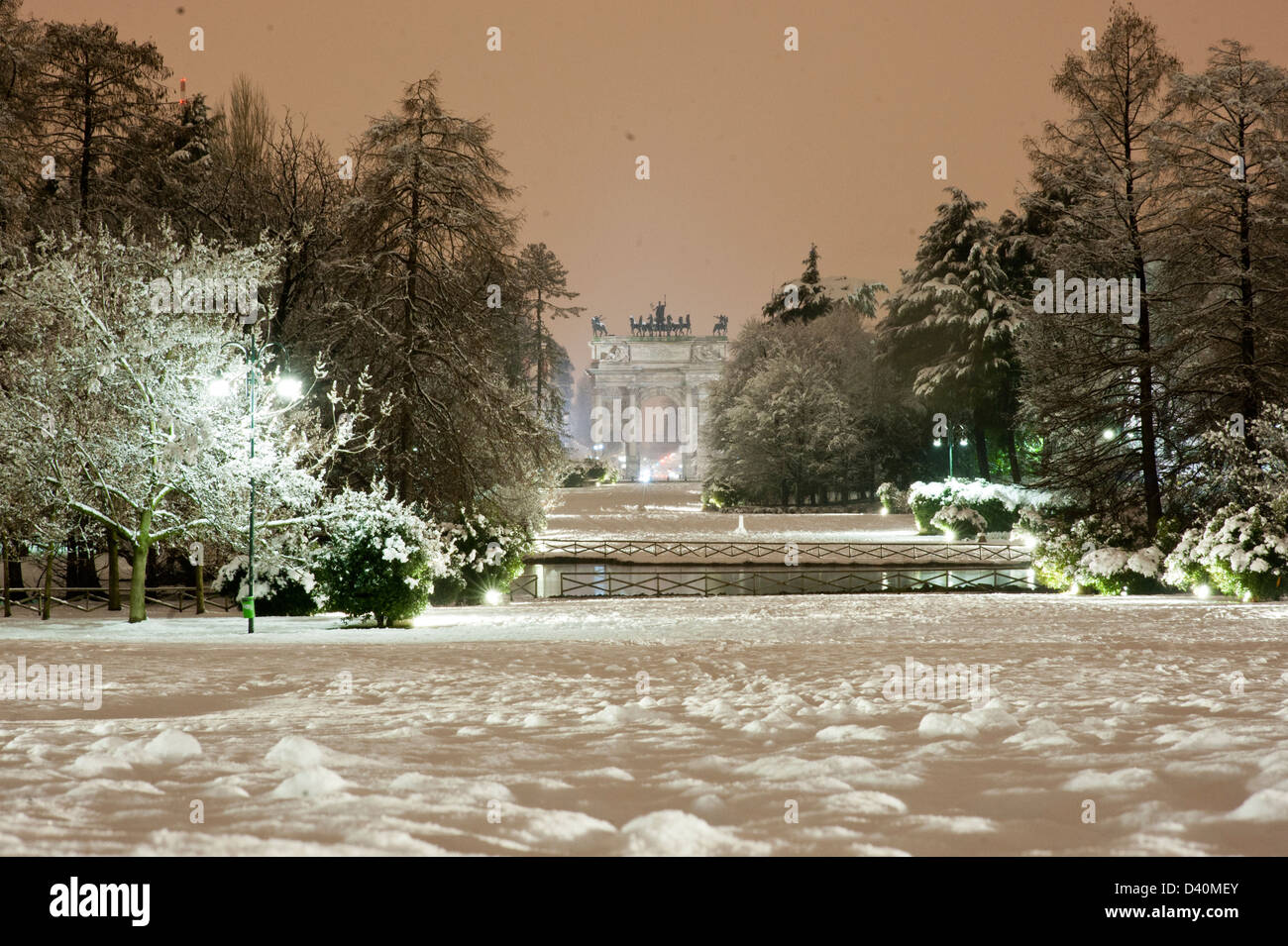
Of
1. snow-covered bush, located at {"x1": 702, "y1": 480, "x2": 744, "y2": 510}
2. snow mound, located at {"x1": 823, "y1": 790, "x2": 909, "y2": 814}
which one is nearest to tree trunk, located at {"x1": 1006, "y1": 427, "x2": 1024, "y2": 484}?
snow-covered bush, located at {"x1": 702, "y1": 480, "x2": 744, "y2": 510}

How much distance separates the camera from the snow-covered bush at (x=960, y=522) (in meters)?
36.3

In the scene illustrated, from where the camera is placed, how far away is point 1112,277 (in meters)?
20.7

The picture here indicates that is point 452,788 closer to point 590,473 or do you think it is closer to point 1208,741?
point 1208,741

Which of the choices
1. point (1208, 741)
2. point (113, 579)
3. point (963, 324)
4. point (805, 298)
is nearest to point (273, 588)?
point (113, 579)

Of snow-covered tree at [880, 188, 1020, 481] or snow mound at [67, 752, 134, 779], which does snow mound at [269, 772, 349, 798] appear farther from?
snow-covered tree at [880, 188, 1020, 481]

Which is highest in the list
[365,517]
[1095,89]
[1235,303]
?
[1095,89]

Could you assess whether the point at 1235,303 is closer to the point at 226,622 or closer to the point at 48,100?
the point at 226,622

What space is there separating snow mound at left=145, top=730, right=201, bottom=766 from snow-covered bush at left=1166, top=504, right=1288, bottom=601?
1569 centimetres

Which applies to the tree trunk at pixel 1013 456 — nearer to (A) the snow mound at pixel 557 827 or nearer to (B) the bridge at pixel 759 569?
(B) the bridge at pixel 759 569

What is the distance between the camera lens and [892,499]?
1932 inches

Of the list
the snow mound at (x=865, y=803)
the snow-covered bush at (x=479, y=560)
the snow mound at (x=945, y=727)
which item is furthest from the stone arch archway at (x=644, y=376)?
the snow mound at (x=865, y=803)
